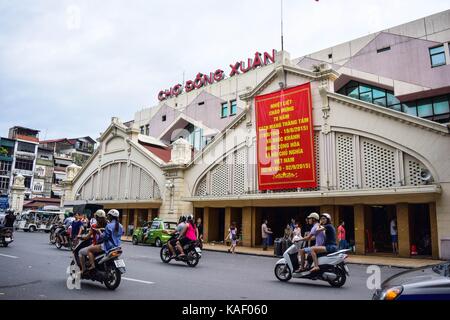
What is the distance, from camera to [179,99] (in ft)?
141

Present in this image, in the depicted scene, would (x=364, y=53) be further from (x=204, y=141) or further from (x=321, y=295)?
(x=321, y=295)

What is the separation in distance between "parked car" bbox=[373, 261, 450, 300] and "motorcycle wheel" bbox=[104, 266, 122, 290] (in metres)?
5.18

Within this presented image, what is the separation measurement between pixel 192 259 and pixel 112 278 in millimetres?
4638

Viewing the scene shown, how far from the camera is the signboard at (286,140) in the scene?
68.8ft

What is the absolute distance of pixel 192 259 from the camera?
12.2 meters

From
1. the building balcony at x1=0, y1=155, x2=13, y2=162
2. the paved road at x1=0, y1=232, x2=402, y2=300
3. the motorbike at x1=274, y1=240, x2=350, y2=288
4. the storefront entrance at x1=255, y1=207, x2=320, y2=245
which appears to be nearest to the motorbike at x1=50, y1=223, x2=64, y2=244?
the paved road at x1=0, y1=232, x2=402, y2=300

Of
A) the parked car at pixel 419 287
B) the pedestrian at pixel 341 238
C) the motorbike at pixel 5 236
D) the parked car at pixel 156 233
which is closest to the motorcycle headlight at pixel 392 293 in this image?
the parked car at pixel 419 287

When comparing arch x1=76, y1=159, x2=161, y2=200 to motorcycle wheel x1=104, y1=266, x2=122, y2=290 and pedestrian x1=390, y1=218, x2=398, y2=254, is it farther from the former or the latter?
motorcycle wheel x1=104, y1=266, x2=122, y2=290

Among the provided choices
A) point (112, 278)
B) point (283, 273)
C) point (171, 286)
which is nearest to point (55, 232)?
point (112, 278)

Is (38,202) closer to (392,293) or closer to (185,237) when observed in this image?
(185,237)

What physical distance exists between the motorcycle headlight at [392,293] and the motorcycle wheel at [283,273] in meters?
4.97
